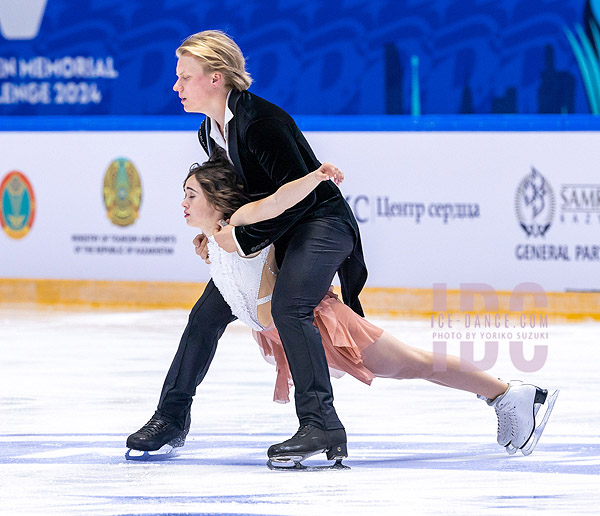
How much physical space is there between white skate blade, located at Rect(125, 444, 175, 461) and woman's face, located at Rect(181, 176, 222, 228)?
2.05ft

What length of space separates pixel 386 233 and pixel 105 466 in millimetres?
3984

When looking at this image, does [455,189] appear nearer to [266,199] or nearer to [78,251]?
[78,251]

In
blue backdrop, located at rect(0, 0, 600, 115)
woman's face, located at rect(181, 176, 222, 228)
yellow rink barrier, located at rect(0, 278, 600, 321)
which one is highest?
blue backdrop, located at rect(0, 0, 600, 115)

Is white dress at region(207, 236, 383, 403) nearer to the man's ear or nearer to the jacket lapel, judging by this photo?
the jacket lapel

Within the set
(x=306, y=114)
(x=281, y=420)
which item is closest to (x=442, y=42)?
(x=306, y=114)

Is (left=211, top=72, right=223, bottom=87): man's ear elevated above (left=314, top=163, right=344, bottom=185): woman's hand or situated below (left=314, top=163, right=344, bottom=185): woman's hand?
above

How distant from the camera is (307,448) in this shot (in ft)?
10.4

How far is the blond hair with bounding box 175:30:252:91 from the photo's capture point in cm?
327

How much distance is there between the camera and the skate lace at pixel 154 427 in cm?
341

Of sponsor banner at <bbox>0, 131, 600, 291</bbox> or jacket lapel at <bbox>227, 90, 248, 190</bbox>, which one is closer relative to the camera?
jacket lapel at <bbox>227, 90, 248, 190</bbox>

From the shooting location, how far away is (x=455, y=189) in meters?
7.05

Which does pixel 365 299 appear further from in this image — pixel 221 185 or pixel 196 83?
pixel 196 83

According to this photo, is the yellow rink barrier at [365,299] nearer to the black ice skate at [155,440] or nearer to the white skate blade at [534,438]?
the white skate blade at [534,438]

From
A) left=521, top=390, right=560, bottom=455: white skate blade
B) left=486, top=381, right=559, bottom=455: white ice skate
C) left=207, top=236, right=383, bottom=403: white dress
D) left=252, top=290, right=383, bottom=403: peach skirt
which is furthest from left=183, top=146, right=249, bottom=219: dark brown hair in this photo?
left=521, top=390, right=560, bottom=455: white skate blade
